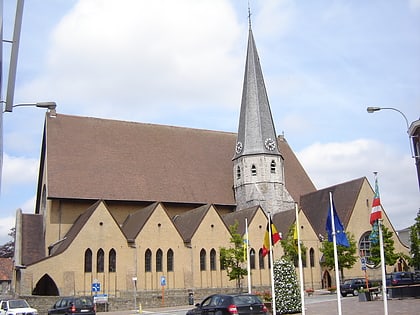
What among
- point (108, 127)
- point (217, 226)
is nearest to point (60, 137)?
point (108, 127)

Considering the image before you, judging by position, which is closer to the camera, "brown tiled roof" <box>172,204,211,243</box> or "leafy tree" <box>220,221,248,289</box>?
"leafy tree" <box>220,221,248,289</box>

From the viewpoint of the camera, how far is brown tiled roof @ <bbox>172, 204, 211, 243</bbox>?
162 ft

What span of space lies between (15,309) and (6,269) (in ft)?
203

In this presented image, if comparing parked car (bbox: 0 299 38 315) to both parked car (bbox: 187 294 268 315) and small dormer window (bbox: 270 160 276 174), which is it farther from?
small dormer window (bbox: 270 160 276 174)

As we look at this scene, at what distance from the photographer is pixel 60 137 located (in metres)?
55.1

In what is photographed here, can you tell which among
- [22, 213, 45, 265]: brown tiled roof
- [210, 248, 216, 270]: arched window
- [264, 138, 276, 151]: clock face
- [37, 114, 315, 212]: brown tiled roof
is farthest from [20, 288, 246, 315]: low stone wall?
[264, 138, 276, 151]: clock face

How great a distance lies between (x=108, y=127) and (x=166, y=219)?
1563 cm

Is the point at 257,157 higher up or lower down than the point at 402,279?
higher up

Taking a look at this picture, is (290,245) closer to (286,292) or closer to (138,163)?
(138,163)

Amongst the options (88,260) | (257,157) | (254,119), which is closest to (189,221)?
(88,260)

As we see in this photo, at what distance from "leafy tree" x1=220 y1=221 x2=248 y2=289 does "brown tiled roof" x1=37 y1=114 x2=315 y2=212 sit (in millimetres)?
9003

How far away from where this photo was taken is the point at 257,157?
57812 mm

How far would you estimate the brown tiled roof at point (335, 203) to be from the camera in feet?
180

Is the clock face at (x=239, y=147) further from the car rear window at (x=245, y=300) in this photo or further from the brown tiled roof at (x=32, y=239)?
the car rear window at (x=245, y=300)
